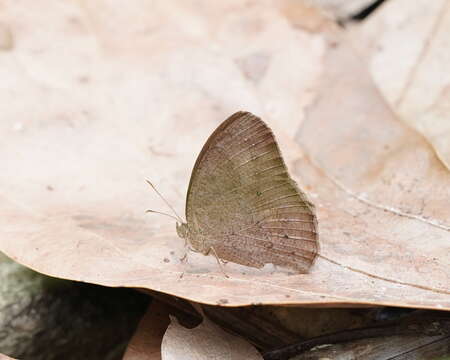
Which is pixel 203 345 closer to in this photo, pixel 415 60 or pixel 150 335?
pixel 150 335

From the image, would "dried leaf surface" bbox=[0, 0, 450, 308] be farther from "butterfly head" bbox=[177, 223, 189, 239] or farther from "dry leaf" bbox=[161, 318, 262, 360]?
"dry leaf" bbox=[161, 318, 262, 360]

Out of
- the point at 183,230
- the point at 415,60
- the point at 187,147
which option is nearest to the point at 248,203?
the point at 183,230

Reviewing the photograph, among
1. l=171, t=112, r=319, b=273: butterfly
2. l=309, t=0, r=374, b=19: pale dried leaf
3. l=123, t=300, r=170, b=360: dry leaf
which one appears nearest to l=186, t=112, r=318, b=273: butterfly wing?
l=171, t=112, r=319, b=273: butterfly

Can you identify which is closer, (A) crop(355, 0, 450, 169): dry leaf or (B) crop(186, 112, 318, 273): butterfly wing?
(B) crop(186, 112, 318, 273): butterfly wing

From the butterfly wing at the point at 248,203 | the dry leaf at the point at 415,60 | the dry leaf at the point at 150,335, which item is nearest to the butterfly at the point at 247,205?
the butterfly wing at the point at 248,203

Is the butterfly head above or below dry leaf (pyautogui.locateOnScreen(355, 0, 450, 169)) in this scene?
below

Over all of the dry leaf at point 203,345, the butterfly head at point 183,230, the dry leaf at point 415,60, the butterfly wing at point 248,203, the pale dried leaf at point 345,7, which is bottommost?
the dry leaf at point 203,345

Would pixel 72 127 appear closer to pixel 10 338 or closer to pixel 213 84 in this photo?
pixel 213 84

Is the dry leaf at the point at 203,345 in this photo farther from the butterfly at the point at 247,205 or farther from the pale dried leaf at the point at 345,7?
the pale dried leaf at the point at 345,7
